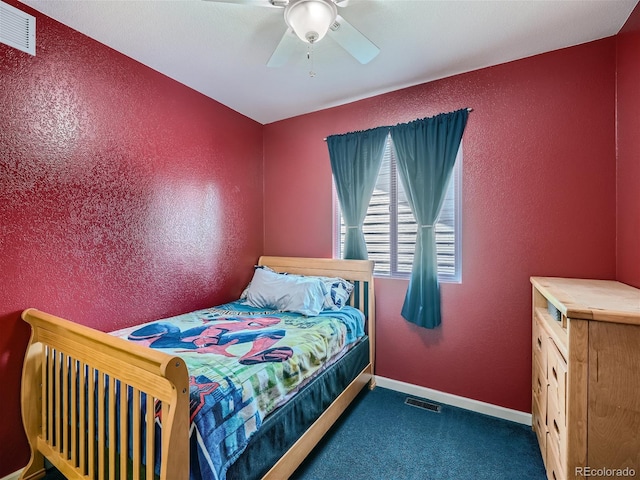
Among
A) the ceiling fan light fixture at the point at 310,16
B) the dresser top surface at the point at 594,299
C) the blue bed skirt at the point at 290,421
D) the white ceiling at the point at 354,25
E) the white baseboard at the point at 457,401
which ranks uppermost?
the white ceiling at the point at 354,25

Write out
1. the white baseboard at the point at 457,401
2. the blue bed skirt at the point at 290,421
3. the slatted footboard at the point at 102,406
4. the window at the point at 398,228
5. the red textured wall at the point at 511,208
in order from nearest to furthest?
1. the slatted footboard at the point at 102,406
2. the blue bed skirt at the point at 290,421
3. the red textured wall at the point at 511,208
4. the white baseboard at the point at 457,401
5. the window at the point at 398,228

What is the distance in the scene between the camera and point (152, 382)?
101cm

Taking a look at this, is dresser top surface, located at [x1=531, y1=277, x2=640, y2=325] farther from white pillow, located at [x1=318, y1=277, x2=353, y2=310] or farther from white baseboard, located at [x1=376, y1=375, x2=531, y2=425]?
white pillow, located at [x1=318, y1=277, x2=353, y2=310]

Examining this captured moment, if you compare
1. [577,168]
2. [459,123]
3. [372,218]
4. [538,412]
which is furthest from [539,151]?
[538,412]

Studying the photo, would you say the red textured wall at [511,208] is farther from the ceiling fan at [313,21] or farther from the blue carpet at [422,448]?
the ceiling fan at [313,21]

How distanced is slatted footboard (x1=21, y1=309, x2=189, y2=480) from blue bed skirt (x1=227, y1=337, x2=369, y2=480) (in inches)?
14.2

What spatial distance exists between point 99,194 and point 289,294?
58.8 inches

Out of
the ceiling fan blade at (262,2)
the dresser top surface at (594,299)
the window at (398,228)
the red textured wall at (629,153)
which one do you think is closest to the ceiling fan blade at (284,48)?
the ceiling fan blade at (262,2)

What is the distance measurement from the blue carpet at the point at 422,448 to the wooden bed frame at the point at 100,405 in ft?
0.50

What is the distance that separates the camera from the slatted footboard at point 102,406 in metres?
0.96

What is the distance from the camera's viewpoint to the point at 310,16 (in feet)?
4.51

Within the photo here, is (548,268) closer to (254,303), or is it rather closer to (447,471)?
(447,471)

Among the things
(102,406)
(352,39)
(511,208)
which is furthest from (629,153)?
(102,406)

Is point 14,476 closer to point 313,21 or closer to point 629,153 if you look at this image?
point 313,21
